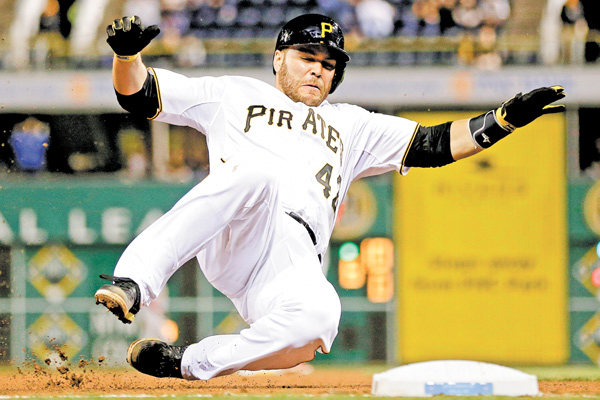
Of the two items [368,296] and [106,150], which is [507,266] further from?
[106,150]

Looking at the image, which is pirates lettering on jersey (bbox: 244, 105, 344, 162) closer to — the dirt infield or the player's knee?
the player's knee

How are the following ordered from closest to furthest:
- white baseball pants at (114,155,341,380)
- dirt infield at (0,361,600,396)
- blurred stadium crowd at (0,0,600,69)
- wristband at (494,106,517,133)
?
1. white baseball pants at (114,155,341,380)
2. wristband at (494,106,517,133)
3. dirt infield at (0,361,600,396)
4. blurred stadium crowd at (0,0,600,69)

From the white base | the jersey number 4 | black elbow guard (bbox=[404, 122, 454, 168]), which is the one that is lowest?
the white base

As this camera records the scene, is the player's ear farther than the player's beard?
Yes

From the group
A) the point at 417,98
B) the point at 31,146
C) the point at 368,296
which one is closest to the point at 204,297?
the point at 368,296

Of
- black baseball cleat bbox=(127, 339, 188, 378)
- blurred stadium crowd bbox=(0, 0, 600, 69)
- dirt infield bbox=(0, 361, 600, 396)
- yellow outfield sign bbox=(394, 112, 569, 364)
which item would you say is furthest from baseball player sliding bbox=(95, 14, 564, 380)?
blurred stadium crowd bbox=(0, 0, 600, 69)

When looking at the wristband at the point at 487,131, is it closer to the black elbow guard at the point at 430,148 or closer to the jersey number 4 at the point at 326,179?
the black elbow guard at the point at 430,148

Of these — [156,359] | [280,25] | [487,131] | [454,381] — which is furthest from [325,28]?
[280,25]
